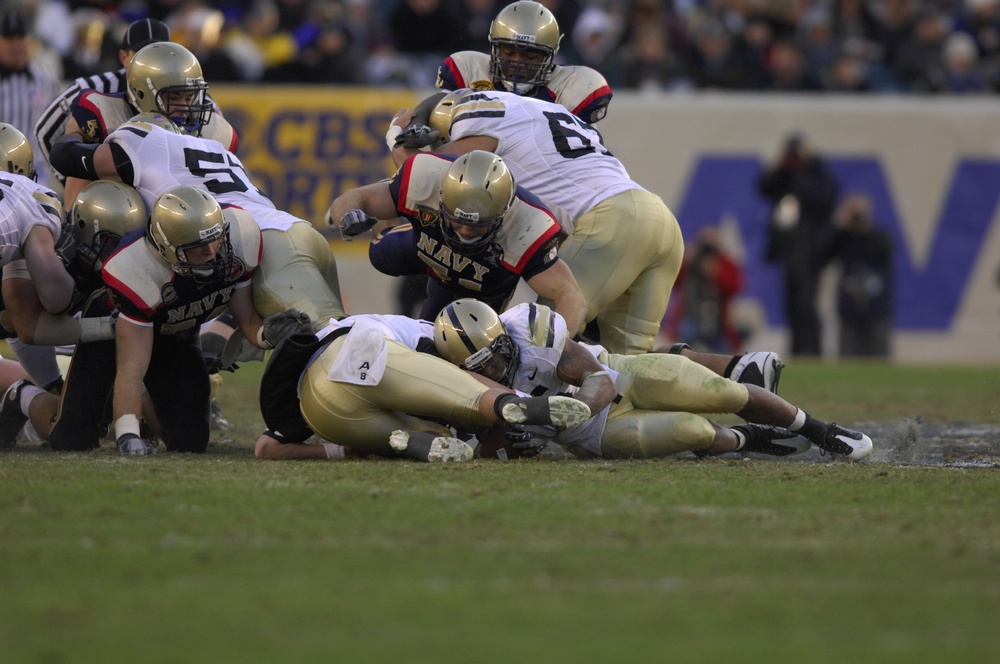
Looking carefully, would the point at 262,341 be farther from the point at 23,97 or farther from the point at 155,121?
the point at 23,97

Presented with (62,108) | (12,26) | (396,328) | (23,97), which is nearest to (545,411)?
(396,328)

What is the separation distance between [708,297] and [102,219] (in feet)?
26.0

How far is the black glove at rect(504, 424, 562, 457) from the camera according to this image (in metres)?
5.64

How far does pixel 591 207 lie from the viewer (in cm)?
684

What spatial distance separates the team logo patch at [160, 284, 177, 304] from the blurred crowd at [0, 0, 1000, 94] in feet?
21.9

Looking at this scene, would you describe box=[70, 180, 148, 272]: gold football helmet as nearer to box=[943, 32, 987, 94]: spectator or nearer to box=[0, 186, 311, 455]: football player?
box=[0, 186, 311, 455]: football player

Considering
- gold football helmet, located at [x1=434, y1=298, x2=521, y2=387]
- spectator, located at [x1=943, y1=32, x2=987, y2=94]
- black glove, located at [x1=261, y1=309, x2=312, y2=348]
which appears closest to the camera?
gold football helmet, located at [x1=434, y1=298, x2=521, y2=387]

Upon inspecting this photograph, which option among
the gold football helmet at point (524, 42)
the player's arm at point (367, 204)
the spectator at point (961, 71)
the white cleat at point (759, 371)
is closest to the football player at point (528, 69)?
the gold football helmet at point (524, 42)

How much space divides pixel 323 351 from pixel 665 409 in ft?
4.83

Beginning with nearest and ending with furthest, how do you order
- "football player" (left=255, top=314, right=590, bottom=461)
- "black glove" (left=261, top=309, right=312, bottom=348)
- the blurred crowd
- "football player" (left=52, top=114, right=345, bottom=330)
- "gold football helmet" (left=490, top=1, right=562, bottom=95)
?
"football player" (left=255, top=314, right=590, bottom=461) < "black glove" (left=261, top=309, right=312, bottom=348) < "football player" (left=52, top=114, right=345, bottom=330) < "gold football helmet" (left=490, top=1, right=562, bottom=95) < the blurred crowd

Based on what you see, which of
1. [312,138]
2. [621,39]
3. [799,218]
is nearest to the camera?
[312,138]

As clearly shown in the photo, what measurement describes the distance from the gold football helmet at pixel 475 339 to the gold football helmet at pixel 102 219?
164 cm

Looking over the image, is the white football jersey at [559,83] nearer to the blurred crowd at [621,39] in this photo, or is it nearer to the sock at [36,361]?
the sock at [36,361]

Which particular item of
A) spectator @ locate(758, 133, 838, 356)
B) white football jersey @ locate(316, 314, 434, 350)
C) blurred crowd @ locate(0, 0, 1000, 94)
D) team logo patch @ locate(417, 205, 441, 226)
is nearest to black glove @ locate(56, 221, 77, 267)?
white football jersey @ locate(316, 314, 434, 350)
